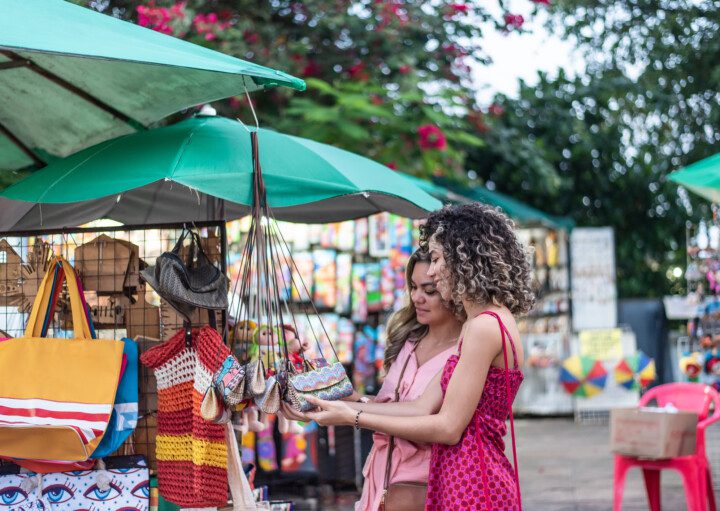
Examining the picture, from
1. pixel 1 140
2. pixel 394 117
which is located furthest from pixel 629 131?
pixel 1 140

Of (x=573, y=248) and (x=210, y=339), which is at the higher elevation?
(x=573, y=248)

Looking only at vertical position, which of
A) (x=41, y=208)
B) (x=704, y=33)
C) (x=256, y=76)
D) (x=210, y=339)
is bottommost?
(x=210, y=339)

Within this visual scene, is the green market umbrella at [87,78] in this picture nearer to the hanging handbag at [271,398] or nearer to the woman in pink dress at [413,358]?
the woman in pink dress at [413,358]

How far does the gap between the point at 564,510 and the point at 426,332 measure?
4140 mm

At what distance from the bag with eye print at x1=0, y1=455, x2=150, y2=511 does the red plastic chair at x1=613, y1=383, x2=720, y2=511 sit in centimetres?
330

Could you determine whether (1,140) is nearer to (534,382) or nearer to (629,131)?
(534,382)

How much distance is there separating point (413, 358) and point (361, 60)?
6057 mm

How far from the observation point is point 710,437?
1119 cm

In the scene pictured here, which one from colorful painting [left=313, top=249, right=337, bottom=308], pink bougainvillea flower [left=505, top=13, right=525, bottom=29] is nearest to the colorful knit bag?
colorful painting [left=313, top=249, right=337, bottom=308]

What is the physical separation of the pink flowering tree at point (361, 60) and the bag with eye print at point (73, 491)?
4.84 meters

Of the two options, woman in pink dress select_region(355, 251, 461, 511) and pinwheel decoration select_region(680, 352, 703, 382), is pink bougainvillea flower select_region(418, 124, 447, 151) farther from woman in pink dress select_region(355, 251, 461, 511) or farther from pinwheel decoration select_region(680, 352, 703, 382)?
woman in pink dress select_region(355, 251, 461, 511)

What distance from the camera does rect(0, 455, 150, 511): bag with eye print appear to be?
3.82 m

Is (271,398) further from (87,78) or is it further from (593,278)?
(593,278)

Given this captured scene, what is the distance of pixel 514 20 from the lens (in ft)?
32.5
